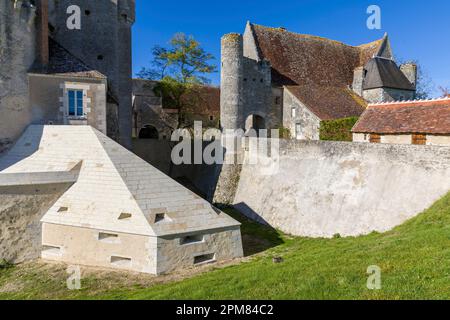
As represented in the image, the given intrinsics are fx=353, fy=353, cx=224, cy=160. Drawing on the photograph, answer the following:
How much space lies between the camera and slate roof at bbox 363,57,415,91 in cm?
2652

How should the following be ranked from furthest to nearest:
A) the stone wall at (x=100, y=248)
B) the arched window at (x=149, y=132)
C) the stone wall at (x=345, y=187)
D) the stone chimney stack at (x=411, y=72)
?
the arched window at (x=149, y=132) < the stone chimney stack at (x=411, y=72) < the stone wall at (x=345, y=187) < the stone wall at (x=100, y=248)

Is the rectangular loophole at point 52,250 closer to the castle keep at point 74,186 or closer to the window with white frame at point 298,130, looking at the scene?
the castle keep at point 74,186

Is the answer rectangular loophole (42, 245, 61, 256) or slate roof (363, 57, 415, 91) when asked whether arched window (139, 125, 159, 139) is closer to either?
slate roof (363, 57, 415, 91)

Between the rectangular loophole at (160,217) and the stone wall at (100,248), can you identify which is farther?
the rectangular loophole at (160,217)

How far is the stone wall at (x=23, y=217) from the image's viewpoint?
11.9 metres

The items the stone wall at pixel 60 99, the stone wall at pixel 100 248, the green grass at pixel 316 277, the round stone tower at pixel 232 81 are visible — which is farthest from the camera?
the round stone tower at pixel 232 81

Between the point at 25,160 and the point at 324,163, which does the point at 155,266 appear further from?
the point at 324,163

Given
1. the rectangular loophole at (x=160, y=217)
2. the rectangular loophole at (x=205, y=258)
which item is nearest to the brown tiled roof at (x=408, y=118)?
the rectangular loophole at (x=205, y=258)

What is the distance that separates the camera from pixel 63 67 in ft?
48.3

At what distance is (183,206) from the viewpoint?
39.6 feet

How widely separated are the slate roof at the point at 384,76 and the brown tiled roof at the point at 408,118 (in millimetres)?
8978

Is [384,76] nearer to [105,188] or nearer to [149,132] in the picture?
[149,132]
